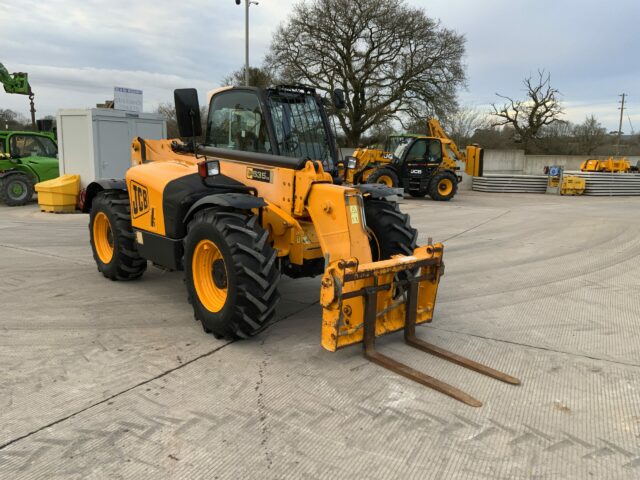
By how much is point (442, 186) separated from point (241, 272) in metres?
16.1

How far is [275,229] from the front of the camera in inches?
180

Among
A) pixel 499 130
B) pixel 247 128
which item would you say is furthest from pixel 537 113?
pixel 247 128

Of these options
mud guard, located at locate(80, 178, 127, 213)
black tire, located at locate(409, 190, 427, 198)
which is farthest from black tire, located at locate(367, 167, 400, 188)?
mud guard, located at locate(80, 178, 127, 213)

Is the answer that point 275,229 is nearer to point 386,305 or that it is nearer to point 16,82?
point 386,305

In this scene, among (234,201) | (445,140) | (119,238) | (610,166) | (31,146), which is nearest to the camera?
(234,201)

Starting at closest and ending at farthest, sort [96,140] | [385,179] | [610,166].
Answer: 1. [96,140]
2. [385,179]
3. [610,166]

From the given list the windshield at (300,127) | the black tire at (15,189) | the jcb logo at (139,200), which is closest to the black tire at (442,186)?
the black tire at (15,189)

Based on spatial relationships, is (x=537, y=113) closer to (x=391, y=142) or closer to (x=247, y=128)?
(x=391, y=142)

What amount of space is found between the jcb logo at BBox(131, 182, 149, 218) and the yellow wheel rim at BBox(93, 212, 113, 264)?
99 cm

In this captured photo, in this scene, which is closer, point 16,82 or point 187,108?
point 187,108

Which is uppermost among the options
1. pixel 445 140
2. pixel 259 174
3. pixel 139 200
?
pixel 445 140

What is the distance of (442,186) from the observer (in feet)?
62.3

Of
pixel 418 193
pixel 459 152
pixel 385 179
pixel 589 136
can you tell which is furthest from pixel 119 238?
pixel 589 136

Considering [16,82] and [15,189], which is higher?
Answer: [16,82]
